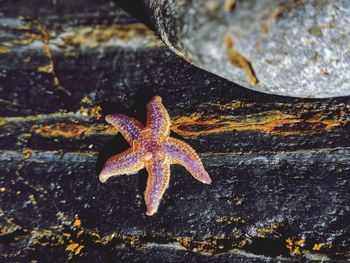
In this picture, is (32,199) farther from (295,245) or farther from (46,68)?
(295,245)

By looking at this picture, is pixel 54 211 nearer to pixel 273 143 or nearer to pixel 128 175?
pixel 128 175

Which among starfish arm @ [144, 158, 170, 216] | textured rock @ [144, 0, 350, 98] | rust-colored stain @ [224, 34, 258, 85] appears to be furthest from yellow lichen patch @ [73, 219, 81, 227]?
rust-colored stain @ [224, 34, 258, 85]

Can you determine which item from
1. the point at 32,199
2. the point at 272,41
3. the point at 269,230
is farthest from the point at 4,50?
the point at 269,230

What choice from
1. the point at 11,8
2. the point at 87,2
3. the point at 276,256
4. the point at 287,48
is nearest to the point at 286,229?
the point at 276,256

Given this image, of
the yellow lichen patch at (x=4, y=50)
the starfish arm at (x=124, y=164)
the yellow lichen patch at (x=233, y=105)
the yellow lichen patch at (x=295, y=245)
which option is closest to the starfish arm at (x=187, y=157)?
the starfish arm at (x=124, y=164)

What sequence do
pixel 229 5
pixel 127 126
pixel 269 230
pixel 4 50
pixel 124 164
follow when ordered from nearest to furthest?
pixel 229 5
pixel 269 230
pixel 124 164
pixel 127 126
pixel 4 50

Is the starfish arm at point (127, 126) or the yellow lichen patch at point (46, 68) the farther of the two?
the yellow lichen patch at point (46, 68)

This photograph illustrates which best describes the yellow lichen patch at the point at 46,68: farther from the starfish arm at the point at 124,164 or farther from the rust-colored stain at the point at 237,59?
the rust-colored stain at the point at 237,59

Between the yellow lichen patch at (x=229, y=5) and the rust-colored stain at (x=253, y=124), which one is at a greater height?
the yellow lichen patch at (x=229, y=5)
